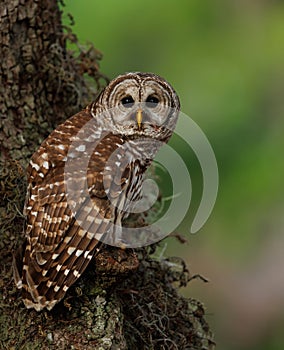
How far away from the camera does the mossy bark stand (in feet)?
10.0

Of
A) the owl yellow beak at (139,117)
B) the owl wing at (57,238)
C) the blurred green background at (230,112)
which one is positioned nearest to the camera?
the owl wing at (57,238)

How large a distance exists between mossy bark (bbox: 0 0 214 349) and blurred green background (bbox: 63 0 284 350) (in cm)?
204

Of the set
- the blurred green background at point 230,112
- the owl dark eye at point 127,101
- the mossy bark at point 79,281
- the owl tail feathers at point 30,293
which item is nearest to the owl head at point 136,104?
the owl dark eye at point 127,101

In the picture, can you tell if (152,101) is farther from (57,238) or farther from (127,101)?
(57,238)

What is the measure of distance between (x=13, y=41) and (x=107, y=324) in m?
1.32

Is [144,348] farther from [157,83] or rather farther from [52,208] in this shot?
[157,83]

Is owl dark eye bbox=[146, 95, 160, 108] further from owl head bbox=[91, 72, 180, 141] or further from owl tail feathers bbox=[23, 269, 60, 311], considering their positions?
owl tail feathers bbox=[23, 269, 60, 311]

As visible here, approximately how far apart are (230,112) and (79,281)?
326cm

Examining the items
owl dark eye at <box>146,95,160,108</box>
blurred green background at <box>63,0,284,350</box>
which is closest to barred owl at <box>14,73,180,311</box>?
owl dark eye at <box>146,95,160,108</box>

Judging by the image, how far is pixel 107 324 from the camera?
3053mm

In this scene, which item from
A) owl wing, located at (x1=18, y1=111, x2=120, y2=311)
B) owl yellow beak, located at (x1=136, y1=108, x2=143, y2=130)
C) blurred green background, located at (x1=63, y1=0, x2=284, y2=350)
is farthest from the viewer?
blurred green background, located at (x1=63, y1=0, x2=284, y2=350)

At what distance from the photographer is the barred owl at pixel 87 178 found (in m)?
2.98

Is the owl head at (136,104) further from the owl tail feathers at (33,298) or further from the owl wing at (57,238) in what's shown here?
the owl tail feathers at (33,298)

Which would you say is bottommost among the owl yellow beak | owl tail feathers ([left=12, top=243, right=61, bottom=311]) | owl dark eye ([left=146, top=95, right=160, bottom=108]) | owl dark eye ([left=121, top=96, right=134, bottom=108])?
owl tail feathers ([left=12, top=243, right=61, bottom=311])
